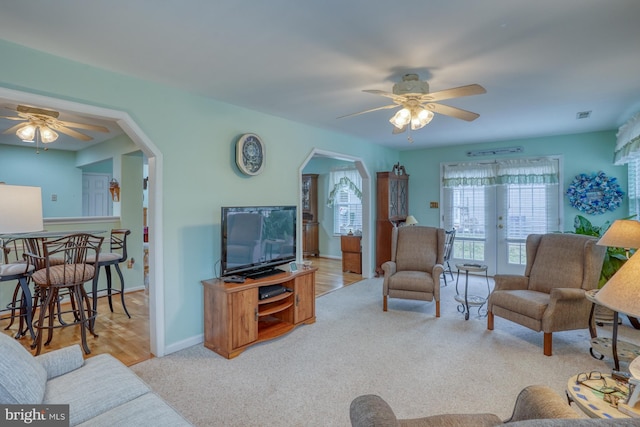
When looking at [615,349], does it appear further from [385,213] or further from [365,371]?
[385,213]

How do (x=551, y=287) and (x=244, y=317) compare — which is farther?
(x=551, y=287)

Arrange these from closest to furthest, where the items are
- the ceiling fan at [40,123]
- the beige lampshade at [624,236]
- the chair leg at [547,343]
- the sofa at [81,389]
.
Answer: the sofa at [81,389] → the beige lampshade at [624,236] → the chair leg at [547,343] → the ceiling fan at [40,123]

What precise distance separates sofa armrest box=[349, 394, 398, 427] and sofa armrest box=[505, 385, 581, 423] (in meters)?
0.54

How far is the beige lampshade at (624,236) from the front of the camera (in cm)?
267

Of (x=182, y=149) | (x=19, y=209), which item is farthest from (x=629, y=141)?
(x=19, y=209)

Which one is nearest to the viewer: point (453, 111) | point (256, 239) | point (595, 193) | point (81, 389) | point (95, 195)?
point (81, 389)

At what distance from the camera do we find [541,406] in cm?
121

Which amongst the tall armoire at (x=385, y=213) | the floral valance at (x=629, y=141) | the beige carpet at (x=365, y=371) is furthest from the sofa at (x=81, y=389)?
the floral valance at (x=629, y=141)

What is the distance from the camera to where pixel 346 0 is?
5.56ft

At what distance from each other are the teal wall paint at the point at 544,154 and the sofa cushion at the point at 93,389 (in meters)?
5.81

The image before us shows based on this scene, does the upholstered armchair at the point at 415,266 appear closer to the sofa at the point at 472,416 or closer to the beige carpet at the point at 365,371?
the beige carpet at the point at 365,371

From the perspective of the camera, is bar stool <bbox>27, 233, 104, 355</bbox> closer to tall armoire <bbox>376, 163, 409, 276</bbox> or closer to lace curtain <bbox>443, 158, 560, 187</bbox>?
tall armoire <bbox>376, 163, 409, 276</bbox>

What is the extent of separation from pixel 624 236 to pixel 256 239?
321 cm

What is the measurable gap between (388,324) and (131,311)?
10.3 ft
